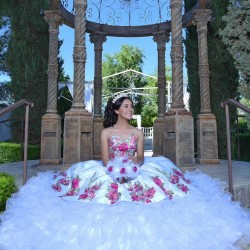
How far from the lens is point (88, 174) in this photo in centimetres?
310

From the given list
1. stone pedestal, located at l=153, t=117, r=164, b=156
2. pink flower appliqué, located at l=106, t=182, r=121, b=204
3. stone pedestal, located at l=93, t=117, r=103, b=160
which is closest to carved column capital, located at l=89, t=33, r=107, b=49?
stone pedestal, located at l=93, t=117, r=103, b=160

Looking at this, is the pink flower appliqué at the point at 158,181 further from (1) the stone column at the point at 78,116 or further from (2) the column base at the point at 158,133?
(2) the column base at the point at 158,133

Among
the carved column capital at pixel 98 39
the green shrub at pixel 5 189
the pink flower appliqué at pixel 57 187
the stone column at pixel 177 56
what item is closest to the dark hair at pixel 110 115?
the pink flower appliqué at pixel 57 187

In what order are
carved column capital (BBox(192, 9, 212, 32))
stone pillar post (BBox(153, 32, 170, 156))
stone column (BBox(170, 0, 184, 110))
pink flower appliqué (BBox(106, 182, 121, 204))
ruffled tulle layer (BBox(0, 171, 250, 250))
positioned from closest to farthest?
ruffled tulle layer (BBox(0, 171, 250, 250)) → pink flower appliqué (BBox(106, 182, 121, 204)) → stone column (BBox(170, 0, 184, 110)) → carved column capital (BBox(192, 9, 212, 32)) → stone pillar post (BBox(153, 32, 170, 156))

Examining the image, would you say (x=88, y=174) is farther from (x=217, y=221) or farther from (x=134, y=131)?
(x=217, y=221)

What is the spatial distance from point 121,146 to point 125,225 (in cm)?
130

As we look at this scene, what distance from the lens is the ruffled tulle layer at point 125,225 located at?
2102 mm

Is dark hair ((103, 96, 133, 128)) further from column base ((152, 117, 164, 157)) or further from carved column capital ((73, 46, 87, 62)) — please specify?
column base ((152, 117, 164, 157))

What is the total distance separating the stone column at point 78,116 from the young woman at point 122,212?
3.10 metres

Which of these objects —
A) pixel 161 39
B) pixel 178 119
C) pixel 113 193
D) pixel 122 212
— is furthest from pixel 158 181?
pixel 161 39

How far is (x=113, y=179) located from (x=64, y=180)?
0.87 m

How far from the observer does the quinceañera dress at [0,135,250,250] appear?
83.7 inches

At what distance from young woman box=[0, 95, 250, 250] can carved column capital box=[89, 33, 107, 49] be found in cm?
701

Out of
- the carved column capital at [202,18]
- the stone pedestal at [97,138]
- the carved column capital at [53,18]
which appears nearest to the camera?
the carved column capital at [202,18]
